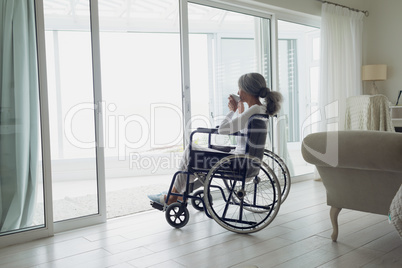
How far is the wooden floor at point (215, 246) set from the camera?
86.9 inches

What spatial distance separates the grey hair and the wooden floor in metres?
0.88

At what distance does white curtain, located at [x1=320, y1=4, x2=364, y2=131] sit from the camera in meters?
4.69

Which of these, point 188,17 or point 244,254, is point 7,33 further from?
point 244,254

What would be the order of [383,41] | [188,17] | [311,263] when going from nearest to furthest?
[311,263], [188,17], [383,41]

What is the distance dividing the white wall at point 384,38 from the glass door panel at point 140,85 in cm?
265

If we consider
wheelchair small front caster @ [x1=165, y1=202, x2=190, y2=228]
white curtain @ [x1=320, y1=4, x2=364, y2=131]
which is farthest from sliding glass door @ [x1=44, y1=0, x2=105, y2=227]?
white curtain @ [x1=320, y1=4, x2=364, y2=131]

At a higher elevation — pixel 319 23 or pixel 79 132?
pixel 319 23

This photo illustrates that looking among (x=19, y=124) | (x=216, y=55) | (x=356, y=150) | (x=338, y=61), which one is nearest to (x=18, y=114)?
(x=19, y=124)

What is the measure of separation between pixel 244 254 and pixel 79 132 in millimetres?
1550

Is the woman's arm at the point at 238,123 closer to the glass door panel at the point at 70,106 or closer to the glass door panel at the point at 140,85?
the glass door panel at the point at 70,106

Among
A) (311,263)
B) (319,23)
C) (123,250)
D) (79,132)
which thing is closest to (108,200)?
(79,132)

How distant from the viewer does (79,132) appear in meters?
2.98

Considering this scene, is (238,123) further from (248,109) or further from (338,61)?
(338,61)

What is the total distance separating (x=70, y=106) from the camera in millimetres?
2939
